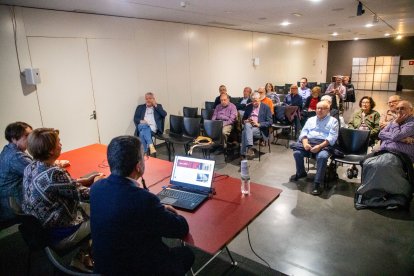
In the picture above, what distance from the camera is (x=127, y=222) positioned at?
52.7 inches

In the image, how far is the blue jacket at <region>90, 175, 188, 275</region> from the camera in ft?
4.42

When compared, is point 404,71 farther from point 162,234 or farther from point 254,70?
point 162,234

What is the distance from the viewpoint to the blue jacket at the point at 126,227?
4.42 ft

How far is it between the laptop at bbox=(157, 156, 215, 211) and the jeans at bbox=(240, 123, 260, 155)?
2984 mm

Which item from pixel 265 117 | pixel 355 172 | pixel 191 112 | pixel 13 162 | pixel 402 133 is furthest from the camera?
pixel 191 112

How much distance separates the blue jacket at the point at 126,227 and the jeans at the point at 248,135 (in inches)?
151

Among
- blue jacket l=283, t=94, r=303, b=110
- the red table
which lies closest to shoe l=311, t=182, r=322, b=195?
the red table

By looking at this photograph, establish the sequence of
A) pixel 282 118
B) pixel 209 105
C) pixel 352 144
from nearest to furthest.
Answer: pixel 352 144
pixel 282 118
pixel 209 105

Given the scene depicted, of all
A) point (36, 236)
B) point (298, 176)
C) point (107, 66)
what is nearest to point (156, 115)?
point (107, 66)

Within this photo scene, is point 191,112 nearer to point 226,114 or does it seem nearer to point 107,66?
point 226,114

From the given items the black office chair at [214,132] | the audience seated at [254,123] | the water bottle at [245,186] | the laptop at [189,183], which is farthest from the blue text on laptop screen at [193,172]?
the audience seated at [254,123]

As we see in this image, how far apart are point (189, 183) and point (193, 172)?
0.31ft

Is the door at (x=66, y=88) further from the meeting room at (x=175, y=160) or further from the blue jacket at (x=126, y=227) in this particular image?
the blue jacket at (x=126, y=227)

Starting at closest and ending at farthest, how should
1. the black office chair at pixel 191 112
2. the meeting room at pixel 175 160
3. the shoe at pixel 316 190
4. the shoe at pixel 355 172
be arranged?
1. the meeting room at pixel 175 160
2. the shoe at pixel 316 190
3. the shoe at pixel 355 172
4. the black office chair at pixel 191 112
